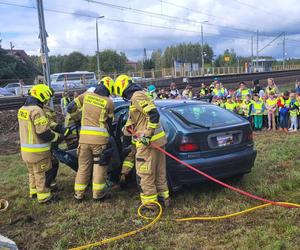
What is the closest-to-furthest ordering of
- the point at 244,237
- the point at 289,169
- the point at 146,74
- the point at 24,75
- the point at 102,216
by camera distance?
the point at 244,237 < the point at 102,216 < the point at 289,169 < the point at 146,74 < the point at 24,75

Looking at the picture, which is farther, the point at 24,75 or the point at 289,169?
the point at 24,75

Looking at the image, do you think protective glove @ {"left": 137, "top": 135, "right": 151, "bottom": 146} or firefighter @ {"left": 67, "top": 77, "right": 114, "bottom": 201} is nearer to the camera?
protective glove @ {"left": 137, "top": 135, "right": 151, "bottom": 146}

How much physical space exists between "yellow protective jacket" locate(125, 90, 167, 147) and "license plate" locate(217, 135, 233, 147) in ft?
2.52

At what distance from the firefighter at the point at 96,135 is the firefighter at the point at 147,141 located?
34 centimetres

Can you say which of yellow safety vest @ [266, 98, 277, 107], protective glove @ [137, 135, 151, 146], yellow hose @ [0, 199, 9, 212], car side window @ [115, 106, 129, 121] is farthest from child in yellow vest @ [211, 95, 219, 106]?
yellow hose @ [0, 199, 9, 212]

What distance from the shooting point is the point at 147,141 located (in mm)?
5051

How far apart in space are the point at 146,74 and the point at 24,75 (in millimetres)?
16552

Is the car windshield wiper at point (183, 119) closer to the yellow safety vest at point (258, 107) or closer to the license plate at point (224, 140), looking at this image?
the license plate at point (224, 140)

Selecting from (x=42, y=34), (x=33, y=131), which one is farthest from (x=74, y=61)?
(x=33, y=131)

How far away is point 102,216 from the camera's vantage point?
5.19 meters

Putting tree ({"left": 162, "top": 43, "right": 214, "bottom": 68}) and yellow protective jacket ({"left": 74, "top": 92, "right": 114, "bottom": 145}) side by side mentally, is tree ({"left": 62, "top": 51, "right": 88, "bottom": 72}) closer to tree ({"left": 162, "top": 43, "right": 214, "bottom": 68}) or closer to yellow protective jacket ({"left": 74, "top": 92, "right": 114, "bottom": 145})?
tree ({"left": 162, "top": 43, "right": 214, "bottom": 68})

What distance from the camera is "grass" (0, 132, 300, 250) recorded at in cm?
422

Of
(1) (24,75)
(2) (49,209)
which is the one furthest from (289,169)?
(1) (24,75)

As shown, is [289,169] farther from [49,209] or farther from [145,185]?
[49,209]
